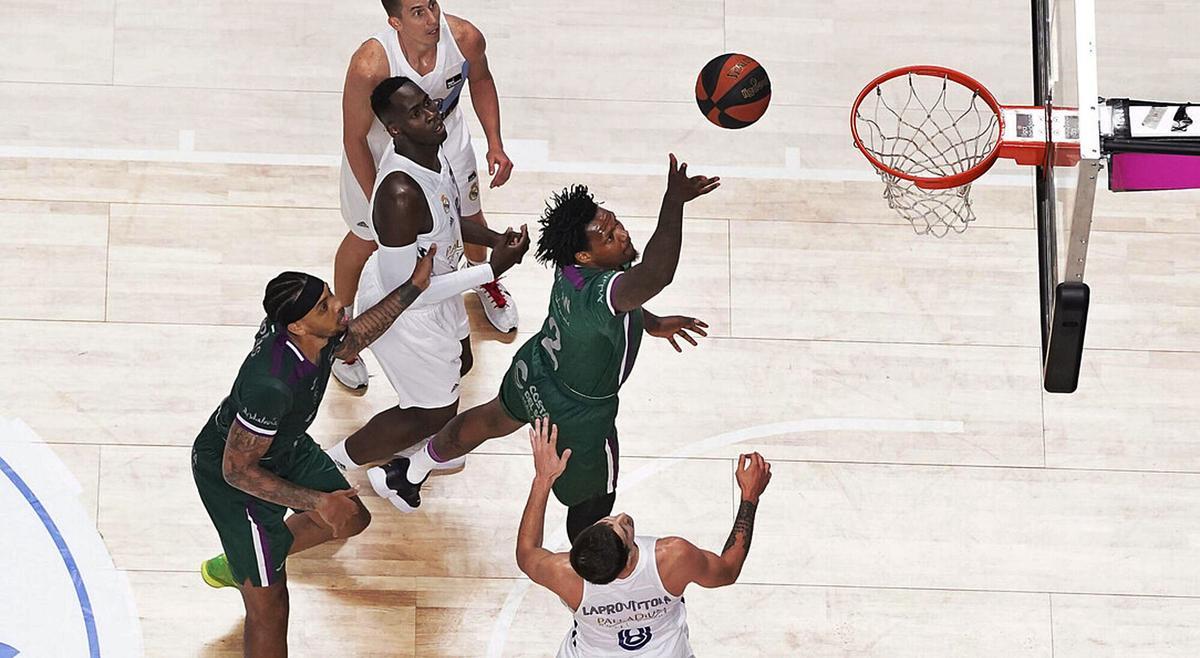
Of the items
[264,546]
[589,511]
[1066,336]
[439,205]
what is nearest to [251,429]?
[264,546]

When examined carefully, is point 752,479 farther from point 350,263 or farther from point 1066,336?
point 350,263

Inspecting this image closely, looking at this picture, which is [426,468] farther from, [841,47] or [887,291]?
[841,47]

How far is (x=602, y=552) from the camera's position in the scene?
448 cm

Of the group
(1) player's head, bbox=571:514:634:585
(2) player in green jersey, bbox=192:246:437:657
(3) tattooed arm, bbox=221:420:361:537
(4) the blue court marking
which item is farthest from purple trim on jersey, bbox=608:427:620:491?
(4) the blue court marking

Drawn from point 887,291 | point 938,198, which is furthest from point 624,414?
point 938,198

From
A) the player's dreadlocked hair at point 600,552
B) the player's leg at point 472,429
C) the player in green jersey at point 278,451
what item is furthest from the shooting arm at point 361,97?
the player's dreadlocked hair at point 600,552

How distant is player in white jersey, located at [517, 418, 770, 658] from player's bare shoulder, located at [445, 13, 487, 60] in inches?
59.3

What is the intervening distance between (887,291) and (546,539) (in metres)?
1.86

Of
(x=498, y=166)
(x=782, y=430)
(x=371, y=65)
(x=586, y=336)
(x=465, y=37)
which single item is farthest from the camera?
(x=782, y=430)

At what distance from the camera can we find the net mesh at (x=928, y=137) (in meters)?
6.41

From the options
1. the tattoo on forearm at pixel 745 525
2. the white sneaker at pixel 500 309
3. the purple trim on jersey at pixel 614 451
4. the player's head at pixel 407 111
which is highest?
the player's head at pixel 407 111

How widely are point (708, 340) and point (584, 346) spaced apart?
→ 1.45 metres

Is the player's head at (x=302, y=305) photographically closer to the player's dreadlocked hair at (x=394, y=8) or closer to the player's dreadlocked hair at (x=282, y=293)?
the player's dreadlocked hair at (x=282, y=293)

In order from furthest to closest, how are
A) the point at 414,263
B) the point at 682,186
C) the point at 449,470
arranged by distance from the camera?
the point at 449,470, the point at 414,263, the point at 682,186
